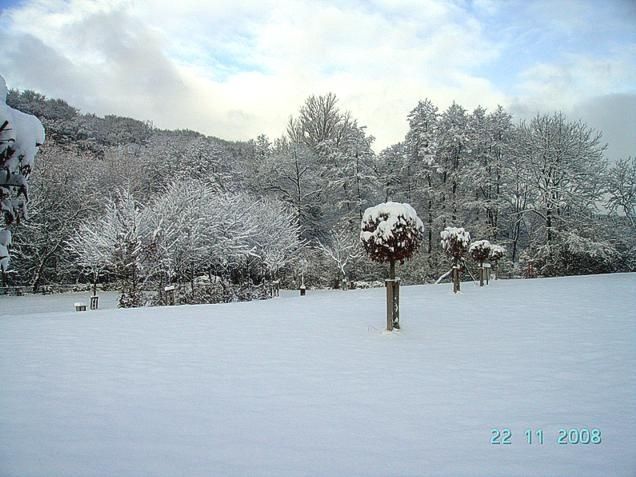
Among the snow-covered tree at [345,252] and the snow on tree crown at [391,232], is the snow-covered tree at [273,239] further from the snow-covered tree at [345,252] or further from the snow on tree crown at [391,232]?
the snow on tree crown at [391,232]

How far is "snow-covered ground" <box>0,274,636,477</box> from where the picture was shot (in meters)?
3.37

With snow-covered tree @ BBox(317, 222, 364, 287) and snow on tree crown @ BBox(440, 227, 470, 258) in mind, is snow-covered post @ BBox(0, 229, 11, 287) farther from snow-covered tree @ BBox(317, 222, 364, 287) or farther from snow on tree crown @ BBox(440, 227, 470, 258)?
snow-covered tree @ BBox(317, 222, 364, 287)

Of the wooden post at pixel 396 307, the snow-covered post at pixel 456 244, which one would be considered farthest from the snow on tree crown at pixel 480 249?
the wooden post at pixel 396 307

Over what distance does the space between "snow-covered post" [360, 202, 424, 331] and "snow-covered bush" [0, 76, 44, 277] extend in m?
6.24

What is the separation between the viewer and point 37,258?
25.8 metres

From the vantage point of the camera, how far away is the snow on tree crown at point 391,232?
28.6 feet

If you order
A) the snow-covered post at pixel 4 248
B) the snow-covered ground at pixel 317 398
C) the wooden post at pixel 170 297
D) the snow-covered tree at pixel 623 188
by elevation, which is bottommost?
the snow-covered ground at pixel 317 398

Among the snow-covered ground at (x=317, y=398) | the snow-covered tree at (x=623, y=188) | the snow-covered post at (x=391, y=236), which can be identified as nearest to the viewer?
the snow-covered ground at (x=317, y=398)

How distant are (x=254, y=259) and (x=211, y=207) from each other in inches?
138

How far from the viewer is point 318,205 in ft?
107

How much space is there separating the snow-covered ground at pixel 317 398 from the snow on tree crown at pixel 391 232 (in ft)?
5.61

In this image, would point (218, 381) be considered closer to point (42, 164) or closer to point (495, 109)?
point (42, 164)

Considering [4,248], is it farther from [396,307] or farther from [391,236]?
[396,307]

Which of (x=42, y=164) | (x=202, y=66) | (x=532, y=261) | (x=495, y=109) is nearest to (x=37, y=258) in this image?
(x=42, y=164)
